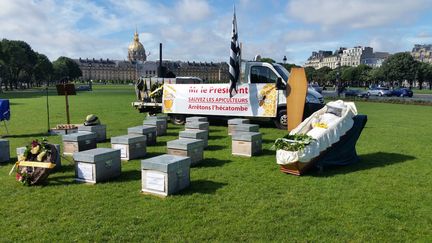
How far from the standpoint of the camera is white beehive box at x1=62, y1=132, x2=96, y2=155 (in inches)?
373

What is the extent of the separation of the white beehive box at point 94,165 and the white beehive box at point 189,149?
1.77 m

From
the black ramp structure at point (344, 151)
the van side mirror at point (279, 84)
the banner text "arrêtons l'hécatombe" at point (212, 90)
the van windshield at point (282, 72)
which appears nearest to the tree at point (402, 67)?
the van windshield at point (282, 72)

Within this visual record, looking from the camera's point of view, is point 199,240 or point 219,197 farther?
point 219,197

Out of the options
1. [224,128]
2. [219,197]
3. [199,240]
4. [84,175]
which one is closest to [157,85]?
[224,128]

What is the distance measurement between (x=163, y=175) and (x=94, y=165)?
1.65 meters

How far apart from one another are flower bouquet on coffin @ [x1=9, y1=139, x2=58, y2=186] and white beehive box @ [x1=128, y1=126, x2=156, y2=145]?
3489 mm

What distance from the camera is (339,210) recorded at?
5777mm

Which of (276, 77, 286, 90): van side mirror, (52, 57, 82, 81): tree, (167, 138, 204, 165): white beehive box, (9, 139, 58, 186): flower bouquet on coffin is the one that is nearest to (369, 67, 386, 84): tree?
(276, 77, 286, 90): van side mirror

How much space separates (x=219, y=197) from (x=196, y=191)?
0.57m

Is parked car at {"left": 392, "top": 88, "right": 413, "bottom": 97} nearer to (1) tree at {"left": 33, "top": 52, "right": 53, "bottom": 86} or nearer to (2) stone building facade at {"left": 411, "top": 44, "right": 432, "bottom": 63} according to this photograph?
(1) tree at {"left": 33, "top": 52, "right": 53, "bottom": 86}

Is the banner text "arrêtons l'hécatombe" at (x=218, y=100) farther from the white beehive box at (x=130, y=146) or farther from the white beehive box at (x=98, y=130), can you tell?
the white beehive box at (x=130, y=146)

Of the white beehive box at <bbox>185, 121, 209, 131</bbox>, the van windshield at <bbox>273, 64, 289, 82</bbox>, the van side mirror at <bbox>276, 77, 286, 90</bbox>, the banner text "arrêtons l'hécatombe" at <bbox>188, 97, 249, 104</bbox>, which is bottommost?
the white beehive box at <bbox>185, 121, 209, 131</bbox>

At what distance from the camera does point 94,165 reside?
7.07 meters

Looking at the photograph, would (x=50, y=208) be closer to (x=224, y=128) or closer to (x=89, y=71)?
(x=224, y=128)
